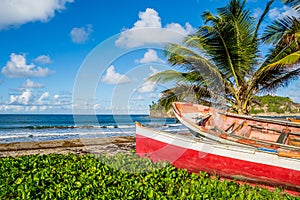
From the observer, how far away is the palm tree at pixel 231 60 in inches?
382

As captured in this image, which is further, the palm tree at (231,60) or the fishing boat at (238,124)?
the palm tree at (231,60)

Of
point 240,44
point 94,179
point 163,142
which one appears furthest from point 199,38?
point 94,179

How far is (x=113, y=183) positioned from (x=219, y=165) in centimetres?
233

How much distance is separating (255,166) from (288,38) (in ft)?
17.2

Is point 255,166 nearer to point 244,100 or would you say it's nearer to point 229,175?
point 229,175

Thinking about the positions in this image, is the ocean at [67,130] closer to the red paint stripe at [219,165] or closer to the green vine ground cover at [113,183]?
the red paint stripe at [219,165]

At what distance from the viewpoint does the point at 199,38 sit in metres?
10.5

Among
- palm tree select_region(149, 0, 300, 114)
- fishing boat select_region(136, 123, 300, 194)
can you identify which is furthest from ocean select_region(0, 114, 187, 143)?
fishing boat select_region(136, 123, 300, 194)

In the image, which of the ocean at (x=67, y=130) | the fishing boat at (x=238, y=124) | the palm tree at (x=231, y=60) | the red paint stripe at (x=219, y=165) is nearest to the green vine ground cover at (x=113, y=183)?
the red paint stripe at (x=219, y=165)

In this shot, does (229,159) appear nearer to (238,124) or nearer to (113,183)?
(113,183)

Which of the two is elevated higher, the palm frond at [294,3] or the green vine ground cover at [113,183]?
the palm frond at [294,3]

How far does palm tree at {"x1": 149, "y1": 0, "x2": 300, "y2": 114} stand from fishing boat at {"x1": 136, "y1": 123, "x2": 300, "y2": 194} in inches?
181

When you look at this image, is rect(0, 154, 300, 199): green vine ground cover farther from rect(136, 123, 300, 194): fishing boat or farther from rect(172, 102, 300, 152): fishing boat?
rect(172, 102, 300, 152): fishing boat

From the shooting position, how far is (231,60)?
9.95 m
